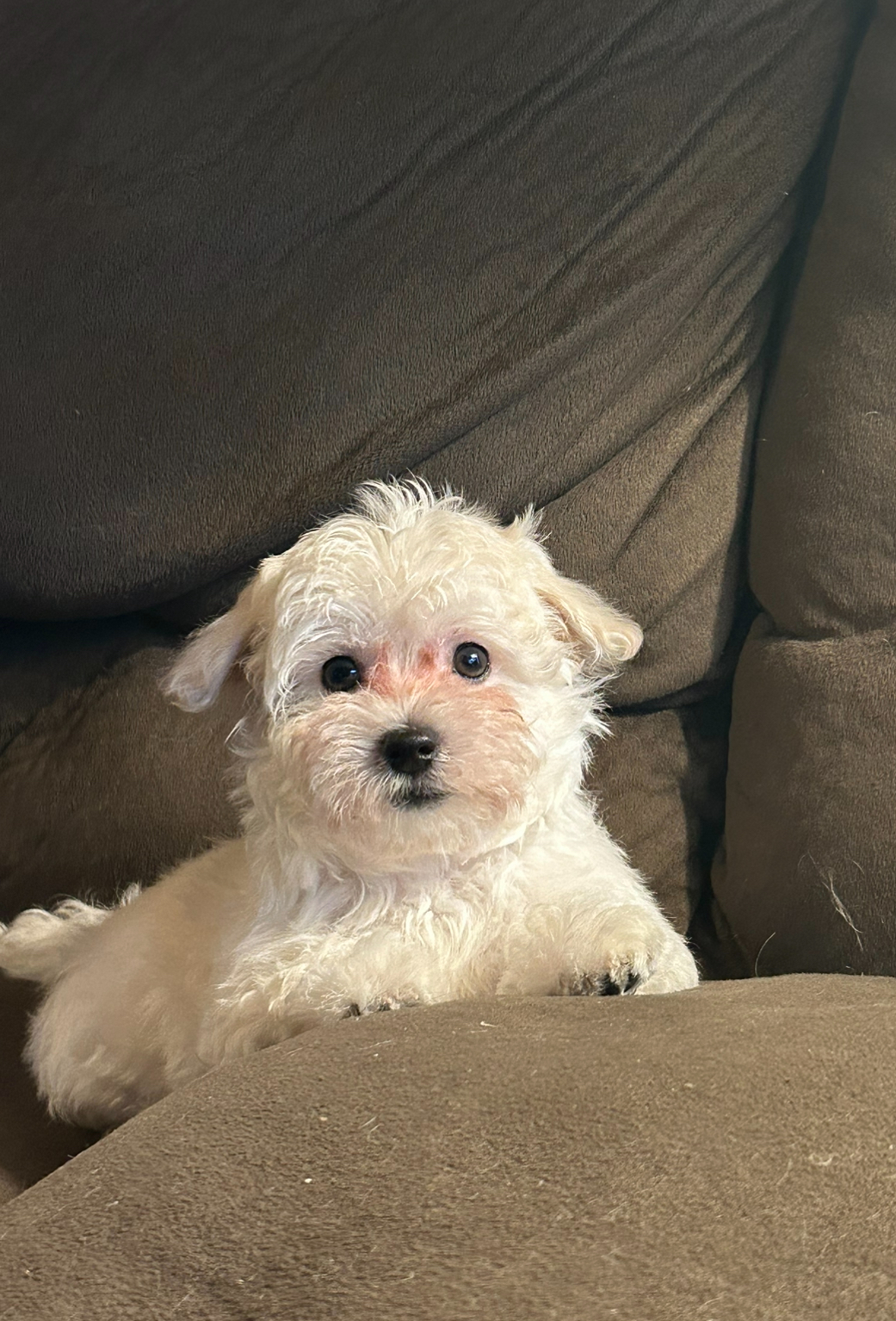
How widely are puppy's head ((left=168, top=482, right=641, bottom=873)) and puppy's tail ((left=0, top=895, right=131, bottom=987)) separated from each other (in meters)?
0.52

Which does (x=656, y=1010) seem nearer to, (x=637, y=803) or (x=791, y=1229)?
(x=791, y=1229)

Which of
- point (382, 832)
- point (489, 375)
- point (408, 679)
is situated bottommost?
point (382, 832)

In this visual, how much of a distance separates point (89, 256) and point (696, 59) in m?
1.13

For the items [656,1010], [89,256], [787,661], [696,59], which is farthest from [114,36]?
[656,1010]

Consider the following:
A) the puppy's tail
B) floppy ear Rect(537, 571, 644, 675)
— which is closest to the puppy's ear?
floppy ear Rect(537, 571, 644, 675)

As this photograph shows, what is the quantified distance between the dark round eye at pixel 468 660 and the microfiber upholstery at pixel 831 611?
480 mm

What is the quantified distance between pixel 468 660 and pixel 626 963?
449 millimetres

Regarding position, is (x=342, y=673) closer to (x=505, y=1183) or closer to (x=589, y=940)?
(x=589, y=940)

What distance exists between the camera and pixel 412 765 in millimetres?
1312

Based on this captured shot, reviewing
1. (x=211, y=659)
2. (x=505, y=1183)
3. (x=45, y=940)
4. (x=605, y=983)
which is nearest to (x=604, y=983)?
(x=605, y=983)

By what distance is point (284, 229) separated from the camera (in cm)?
195

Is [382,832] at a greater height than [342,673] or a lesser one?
lesser

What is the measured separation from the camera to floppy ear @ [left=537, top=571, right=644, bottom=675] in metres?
1.55

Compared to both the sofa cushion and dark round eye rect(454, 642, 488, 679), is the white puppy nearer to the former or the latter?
dark round eye rect(454, 642, 488, 679)
